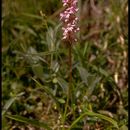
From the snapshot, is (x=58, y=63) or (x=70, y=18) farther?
(x=58, y=63)

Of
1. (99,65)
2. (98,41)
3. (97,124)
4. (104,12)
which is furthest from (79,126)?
(104,12)

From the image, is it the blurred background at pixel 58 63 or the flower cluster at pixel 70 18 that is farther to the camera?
the blurred background at pixel 58 63

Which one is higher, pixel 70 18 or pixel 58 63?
pixel 70 18

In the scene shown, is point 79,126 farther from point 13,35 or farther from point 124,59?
point 13,35
